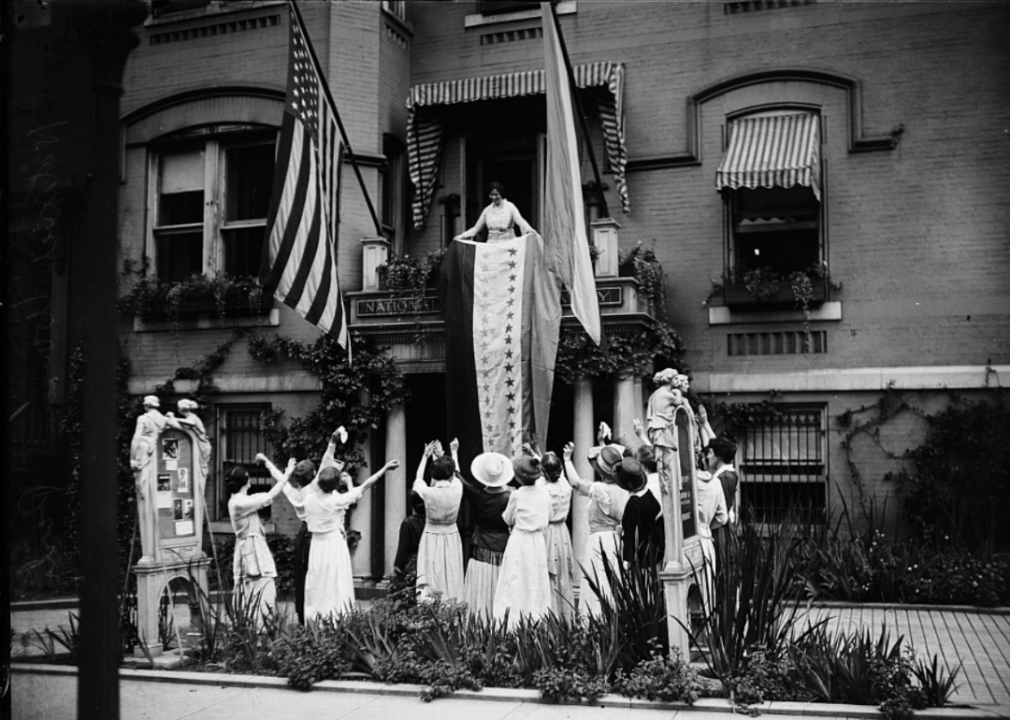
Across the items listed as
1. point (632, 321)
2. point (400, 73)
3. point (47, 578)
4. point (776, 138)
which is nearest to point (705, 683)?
point (47, 578)

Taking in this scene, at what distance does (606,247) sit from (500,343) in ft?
7.18

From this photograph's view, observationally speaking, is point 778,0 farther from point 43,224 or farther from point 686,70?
point 43,224

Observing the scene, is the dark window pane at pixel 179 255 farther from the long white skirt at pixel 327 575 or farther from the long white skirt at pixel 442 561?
the long white skirt at pixel 442 561

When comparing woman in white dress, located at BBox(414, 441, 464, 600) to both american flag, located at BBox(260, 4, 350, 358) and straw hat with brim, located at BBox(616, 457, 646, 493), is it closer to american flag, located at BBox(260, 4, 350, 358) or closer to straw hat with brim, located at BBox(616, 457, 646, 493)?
straw hat with brim, located at BBox(616, 457, 646, 493)

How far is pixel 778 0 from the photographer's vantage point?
14.8 metres

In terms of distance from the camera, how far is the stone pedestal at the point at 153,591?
978cm

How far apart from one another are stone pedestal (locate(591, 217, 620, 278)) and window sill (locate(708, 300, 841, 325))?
184cm

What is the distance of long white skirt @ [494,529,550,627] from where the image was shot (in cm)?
965

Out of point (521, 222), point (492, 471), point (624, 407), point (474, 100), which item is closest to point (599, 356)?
point (624, 407)

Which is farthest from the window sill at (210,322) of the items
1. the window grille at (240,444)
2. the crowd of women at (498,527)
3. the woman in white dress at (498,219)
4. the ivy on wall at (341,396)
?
the crowd of women at (498,527)

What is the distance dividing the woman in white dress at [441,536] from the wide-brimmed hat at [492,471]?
32cm

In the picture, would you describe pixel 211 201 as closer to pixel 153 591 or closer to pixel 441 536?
pixel 153 591

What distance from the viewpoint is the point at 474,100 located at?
51.3 ft

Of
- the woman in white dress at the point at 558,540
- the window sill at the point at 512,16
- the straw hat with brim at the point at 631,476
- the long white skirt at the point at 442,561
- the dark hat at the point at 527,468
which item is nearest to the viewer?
the straw hat with brim at the point at 631,476
